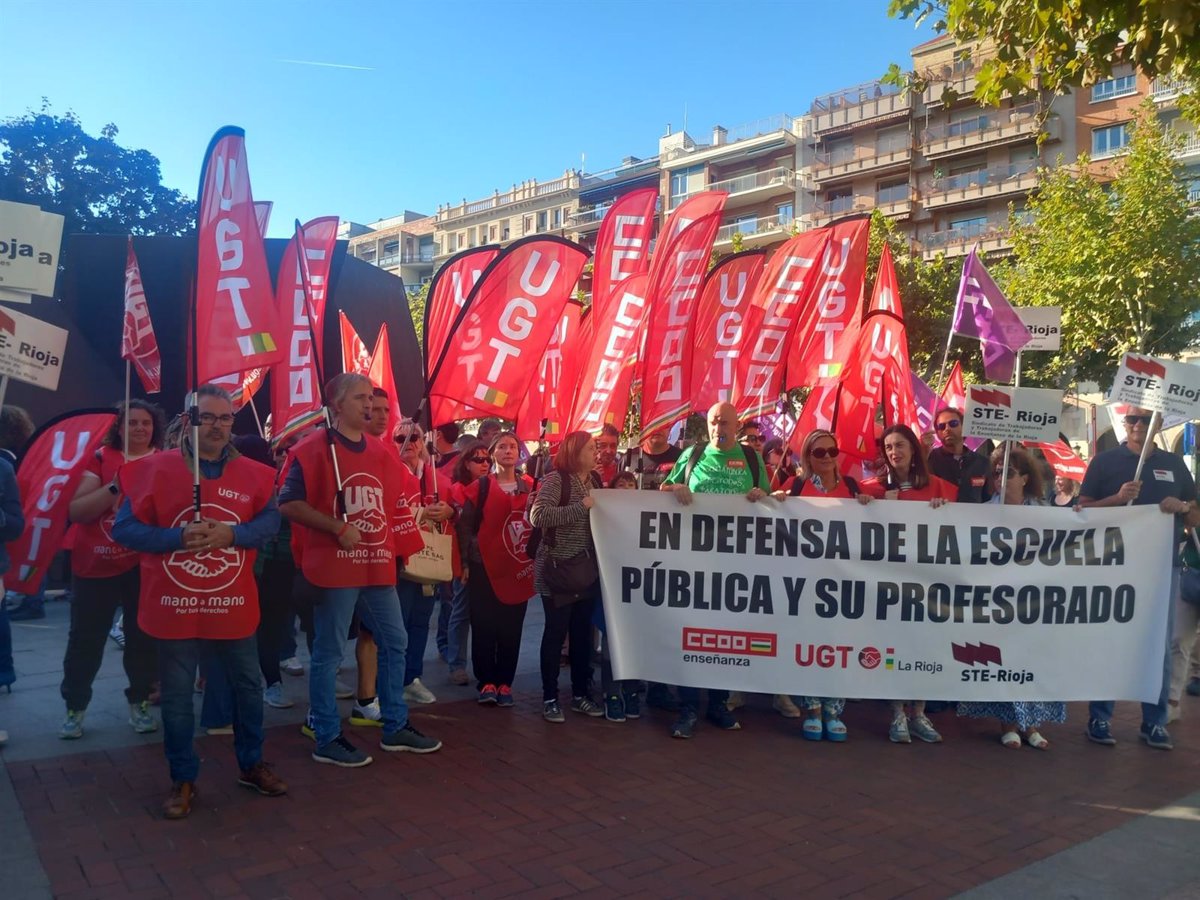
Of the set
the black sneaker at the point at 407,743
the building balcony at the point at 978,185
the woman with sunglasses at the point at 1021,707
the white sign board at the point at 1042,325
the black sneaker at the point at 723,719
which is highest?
the building balcony at the point at 978,185

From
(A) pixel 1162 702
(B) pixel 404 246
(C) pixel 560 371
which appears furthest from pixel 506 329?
(B) pixel 404 246

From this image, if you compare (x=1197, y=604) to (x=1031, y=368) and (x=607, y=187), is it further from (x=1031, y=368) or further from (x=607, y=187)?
(x=607, y=187)

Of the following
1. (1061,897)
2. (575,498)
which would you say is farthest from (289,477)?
(1061,897)

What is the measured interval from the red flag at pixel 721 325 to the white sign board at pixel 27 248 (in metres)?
5.17

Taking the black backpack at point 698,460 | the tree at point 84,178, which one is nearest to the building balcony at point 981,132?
the tree at point 84,178

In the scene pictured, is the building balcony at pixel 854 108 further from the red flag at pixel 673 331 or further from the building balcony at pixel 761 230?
the red flag at pixel 673 331

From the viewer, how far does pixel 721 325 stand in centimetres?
880

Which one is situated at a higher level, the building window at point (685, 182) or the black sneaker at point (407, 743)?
the building window at point (685, 182)

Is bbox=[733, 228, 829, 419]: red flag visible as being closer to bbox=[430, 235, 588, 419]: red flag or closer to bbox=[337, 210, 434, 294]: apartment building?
bbox=[430, 235, 588, 419]: red flag

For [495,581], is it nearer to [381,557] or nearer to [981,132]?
[381,557]

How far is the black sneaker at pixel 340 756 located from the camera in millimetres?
4973

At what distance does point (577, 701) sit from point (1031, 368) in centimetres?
2298

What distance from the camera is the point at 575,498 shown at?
5969mm

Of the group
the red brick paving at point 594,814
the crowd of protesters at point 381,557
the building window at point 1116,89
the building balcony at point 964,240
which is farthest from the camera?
the building balcony at point 964,240
